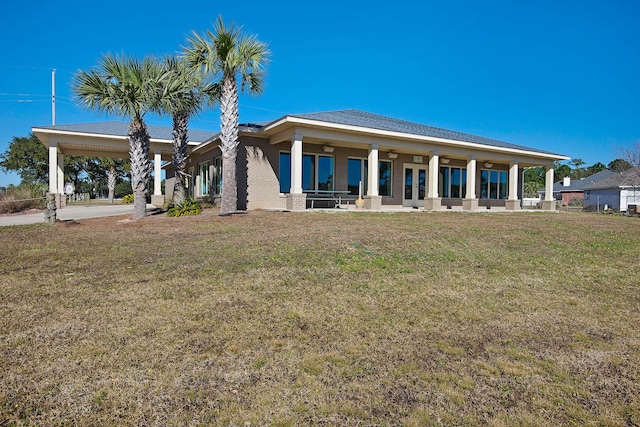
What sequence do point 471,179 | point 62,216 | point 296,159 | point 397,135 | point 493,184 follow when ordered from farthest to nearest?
1. point 493,184
2. point 471,179
3. point 397,135
4. point 62,216
5. point 296,159

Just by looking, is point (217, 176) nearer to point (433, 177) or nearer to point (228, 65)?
point (228, 65)

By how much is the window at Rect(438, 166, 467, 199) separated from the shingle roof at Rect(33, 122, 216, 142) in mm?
13453

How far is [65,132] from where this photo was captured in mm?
18906

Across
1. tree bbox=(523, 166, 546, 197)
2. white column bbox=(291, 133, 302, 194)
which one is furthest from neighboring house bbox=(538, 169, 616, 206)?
white column bbox=(291, 133, 302, 194)

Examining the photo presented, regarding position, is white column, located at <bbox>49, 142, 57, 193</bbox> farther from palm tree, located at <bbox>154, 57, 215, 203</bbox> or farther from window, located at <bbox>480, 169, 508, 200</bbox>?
window, located at <bbox>480, 169, 508, 200</bbox>

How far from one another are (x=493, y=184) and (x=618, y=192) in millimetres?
22601

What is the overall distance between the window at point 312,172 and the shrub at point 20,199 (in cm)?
1167

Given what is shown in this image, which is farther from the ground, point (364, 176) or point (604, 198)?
point (364, 176)

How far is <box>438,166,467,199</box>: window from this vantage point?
65.6ft

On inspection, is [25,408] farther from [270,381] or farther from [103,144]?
[103,144]

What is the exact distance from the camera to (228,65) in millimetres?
12688

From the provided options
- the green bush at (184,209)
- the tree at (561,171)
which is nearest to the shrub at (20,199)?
the green bush at (184,209)

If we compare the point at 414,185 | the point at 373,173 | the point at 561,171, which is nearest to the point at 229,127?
the point at 373,173

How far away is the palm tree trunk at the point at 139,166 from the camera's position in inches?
520
